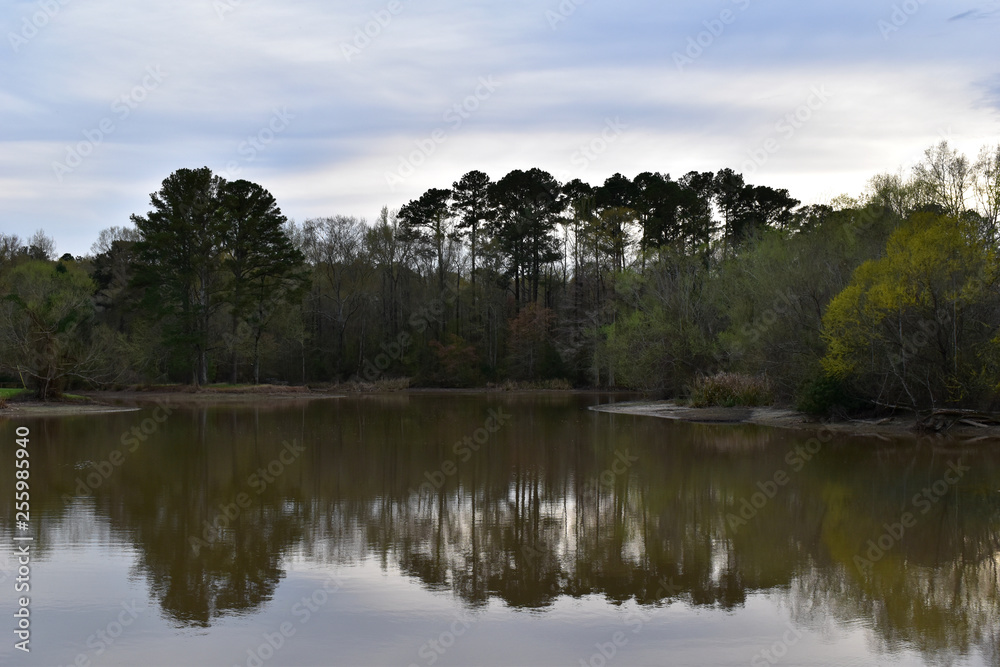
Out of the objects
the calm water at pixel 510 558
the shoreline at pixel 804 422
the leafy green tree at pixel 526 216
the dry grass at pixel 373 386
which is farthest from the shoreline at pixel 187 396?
the shoreline at pixel 804 422

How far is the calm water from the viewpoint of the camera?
283 inches

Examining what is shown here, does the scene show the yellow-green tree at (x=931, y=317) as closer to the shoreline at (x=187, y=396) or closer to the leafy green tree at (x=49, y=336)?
the shoreline at (x=187, y=396)

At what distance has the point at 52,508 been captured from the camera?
13.3 meters

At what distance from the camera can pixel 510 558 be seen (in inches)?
405

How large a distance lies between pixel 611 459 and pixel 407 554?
976cm

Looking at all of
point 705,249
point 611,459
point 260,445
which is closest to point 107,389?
point 260,445

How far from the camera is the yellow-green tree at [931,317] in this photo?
23.9 m

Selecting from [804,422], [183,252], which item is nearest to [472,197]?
[183,252]

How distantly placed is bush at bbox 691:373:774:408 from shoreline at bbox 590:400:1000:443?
0.66m

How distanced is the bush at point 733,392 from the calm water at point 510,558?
11529mm

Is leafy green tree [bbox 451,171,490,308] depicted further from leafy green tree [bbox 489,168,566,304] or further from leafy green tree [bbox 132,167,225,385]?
leafy green tree [bbox 132,167,225,385]

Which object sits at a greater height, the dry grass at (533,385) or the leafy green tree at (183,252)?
the leafy green tree at (183,252)

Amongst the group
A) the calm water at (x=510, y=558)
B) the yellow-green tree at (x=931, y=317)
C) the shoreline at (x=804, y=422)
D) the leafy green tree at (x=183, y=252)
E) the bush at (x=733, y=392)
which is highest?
the leafy green tree at (x=183, y=252)

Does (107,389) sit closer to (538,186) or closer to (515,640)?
(538,186)
